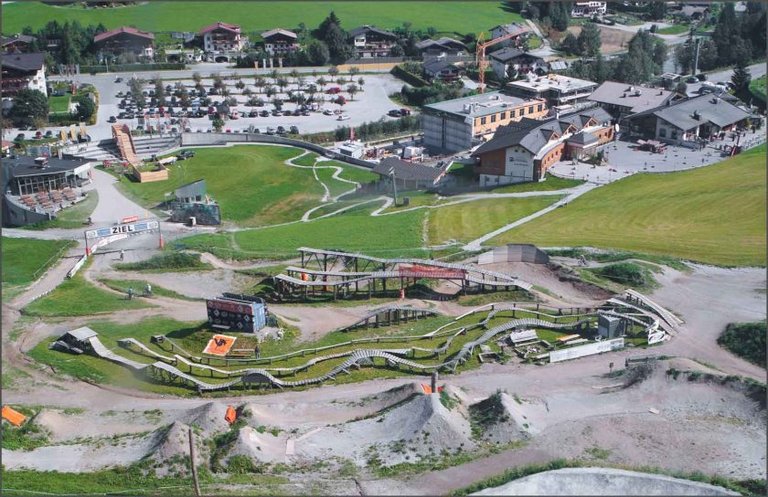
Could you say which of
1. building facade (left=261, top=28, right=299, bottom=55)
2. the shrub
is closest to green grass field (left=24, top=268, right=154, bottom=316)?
the shrub

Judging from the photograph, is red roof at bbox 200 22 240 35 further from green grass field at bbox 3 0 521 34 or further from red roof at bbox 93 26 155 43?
red roof at bbox 93 26 155 43

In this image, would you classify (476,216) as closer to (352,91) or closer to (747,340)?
(747,340)

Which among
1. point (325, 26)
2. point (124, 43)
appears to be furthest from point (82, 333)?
point (325, 26)

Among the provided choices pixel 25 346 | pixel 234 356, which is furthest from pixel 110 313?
pixel 234 356

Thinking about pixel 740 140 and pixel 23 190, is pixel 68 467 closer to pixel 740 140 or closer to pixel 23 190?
pixel 23 190

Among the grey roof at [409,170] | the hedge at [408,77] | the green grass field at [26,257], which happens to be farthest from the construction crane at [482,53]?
the green grass field at [26,257]
